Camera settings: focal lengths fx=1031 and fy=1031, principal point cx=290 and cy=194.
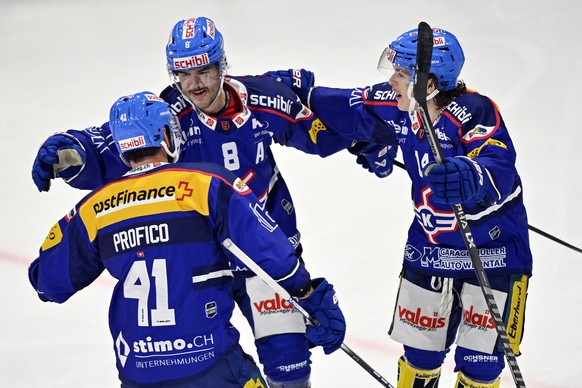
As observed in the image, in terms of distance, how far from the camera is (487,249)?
374cm

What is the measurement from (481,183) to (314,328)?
725mm

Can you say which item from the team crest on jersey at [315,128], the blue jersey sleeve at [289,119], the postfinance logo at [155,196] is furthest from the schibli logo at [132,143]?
the team crest on jersey at [315,128]

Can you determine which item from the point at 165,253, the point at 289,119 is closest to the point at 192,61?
the point at 289,119

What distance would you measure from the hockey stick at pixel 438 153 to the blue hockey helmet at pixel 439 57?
0.18 metres

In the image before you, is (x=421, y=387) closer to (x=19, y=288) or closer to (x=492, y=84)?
(x=19, y=288)

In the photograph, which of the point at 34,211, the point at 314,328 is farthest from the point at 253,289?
the point at 34,211

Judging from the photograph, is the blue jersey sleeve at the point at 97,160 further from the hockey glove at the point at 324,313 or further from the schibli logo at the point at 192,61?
the hockey glove at the point at 324,313

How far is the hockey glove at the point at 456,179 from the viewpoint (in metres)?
3.19

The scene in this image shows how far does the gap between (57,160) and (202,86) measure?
0.57 metres

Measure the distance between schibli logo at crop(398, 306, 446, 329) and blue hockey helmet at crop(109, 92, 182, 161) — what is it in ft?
4.00

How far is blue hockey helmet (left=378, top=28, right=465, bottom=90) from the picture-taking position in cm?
348

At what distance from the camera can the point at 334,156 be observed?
644 cm

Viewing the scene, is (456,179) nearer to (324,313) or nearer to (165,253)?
(324,313)

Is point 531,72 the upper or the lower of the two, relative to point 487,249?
upper
